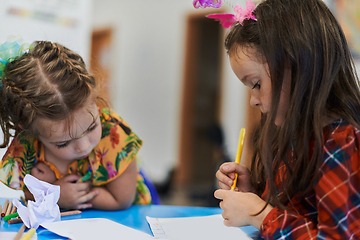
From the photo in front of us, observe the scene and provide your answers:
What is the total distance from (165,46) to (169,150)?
1.10 meters

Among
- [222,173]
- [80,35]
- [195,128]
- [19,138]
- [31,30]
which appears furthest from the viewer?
[195,128]

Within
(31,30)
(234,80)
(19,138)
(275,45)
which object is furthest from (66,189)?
(234,80)

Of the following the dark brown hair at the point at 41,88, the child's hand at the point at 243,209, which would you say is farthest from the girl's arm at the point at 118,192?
the child's hand at the point at 243,209

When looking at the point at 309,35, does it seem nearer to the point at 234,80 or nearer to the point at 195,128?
the point at 234,80

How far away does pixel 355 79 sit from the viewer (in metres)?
0.58

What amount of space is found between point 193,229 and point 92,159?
335 mm

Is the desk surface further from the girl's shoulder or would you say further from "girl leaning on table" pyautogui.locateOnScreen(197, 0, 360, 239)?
the girl's shoulder

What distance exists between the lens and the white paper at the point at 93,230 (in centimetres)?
54

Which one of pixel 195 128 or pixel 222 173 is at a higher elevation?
pixel 222 173

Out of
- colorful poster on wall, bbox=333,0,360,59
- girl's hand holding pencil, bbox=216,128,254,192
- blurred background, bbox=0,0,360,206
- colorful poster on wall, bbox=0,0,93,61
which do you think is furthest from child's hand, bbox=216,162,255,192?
blurred background, bbox=0,0,360,206

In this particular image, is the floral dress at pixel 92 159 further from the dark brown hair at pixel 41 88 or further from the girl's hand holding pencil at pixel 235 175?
the girl's hand holding pencil at pixel 235 175

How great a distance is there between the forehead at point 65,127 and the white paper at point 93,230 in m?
0.18

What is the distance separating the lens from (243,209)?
55cm

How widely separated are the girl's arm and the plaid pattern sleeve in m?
0.40
